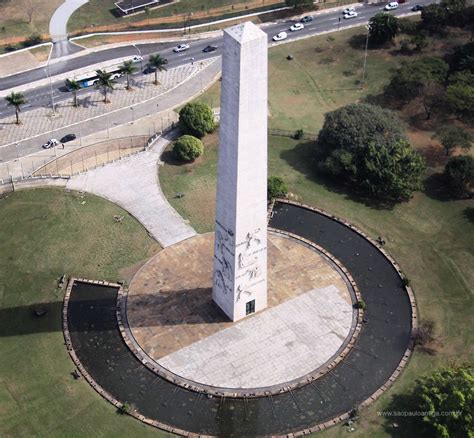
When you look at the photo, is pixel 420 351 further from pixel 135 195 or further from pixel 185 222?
pixel 135 195

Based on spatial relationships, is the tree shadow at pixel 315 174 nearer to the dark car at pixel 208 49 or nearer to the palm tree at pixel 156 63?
the palm tree at pixel 156 63

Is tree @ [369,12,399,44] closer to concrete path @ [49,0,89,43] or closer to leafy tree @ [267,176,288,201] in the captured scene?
leafy tree @ [267,176,288,201]

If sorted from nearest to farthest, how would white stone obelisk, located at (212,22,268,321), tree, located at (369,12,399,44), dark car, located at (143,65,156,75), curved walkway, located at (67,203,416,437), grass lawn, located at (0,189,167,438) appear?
1. white stone obelisk, located at (212,22,268,321)
2. grass lawn, located at (0,189,167,438)
3. curved walkway, located at (67,203,416,437)
4. dark car, located at (143,65,156,75)
5. tree, located at (369,12,399,44)

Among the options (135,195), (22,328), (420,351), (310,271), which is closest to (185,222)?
(135,195)

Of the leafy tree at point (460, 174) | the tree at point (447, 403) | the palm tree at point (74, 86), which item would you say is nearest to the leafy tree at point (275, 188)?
the leafy tree at point (460, 174)

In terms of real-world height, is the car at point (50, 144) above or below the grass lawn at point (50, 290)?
above

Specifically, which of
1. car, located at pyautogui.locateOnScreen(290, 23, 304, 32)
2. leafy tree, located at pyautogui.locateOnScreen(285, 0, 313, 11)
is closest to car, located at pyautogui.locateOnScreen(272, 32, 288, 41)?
car, located at pyautogui.locateOnScreen(290, 23, 304, 32)

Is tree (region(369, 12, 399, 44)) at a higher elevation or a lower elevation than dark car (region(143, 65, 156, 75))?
higher
